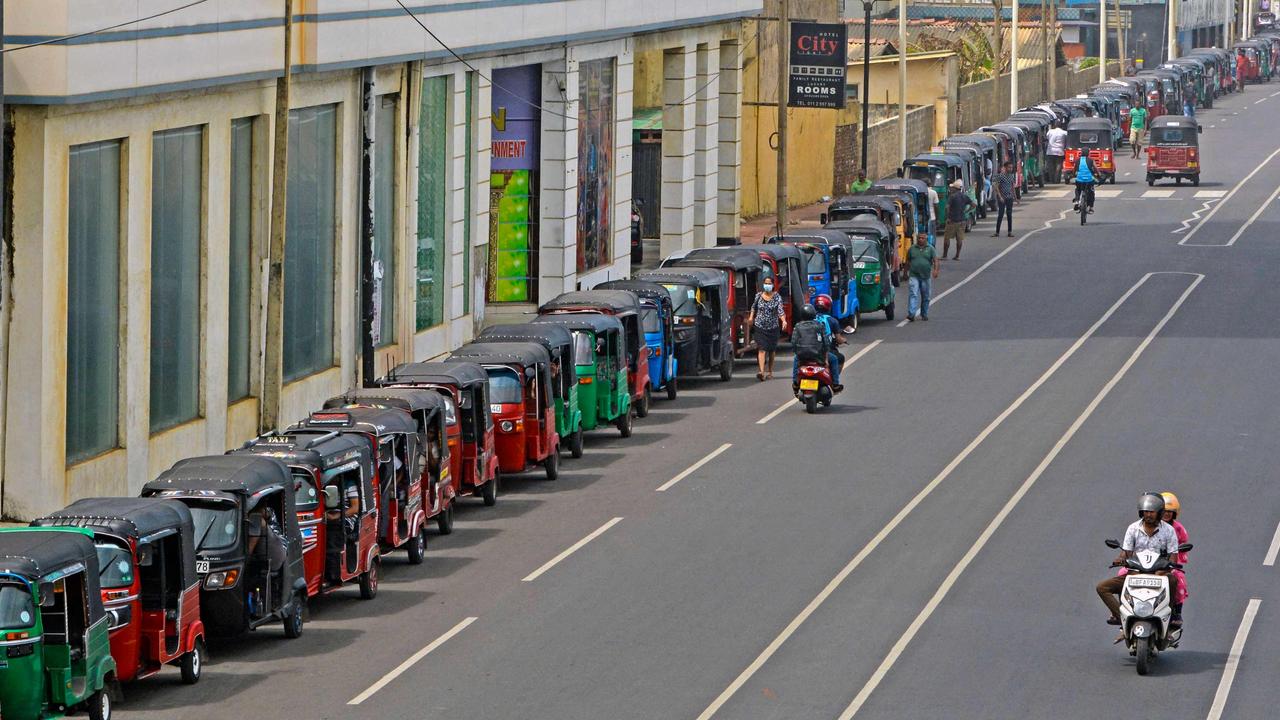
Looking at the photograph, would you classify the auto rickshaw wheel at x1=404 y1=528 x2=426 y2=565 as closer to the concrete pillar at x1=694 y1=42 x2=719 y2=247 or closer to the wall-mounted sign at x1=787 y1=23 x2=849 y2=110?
the concrete pillar at x1=694 y1=42 x2=719 y2=247

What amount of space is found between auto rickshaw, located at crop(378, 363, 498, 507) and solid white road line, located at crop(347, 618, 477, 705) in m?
5.07

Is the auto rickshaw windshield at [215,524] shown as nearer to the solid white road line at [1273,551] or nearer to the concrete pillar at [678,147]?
the solid white road line at [1273,551]

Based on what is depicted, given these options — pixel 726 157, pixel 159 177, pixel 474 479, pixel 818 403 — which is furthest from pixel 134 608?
pixel 726 157

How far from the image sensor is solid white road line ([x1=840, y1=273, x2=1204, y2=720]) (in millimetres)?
20672

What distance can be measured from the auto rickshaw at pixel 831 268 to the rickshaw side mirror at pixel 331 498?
20.3 meters

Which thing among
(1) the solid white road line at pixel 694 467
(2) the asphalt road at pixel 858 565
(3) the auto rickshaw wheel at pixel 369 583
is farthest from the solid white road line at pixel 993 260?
(3) the auto rickshaw wheel at pixel 369 583

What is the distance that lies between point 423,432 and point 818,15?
54962 millimetres

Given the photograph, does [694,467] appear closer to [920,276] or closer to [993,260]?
[920,276]

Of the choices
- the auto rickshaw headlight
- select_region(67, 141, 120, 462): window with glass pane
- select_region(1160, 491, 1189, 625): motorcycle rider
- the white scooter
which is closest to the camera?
the white scooter

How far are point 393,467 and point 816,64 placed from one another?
1449 inches

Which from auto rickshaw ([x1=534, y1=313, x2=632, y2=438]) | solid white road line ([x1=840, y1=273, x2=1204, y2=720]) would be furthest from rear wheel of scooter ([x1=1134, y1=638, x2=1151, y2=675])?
auto rickshaw ([x1=534, y1=313, x2=632, y2=438])

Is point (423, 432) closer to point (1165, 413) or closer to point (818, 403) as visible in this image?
point (818, 403)

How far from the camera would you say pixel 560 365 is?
31.3 meters

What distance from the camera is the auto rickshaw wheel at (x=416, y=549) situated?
25703mm
